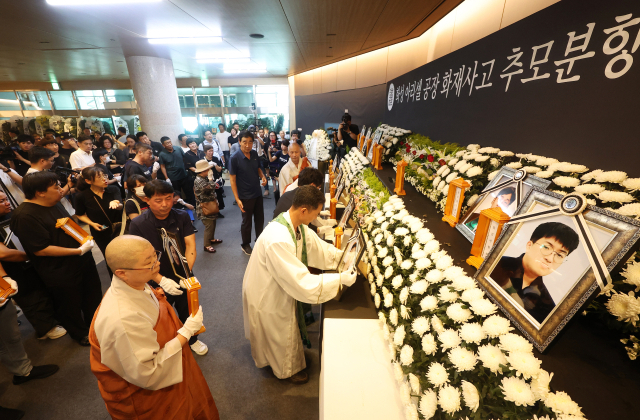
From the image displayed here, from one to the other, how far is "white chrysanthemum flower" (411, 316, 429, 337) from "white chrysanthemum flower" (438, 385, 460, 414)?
8.1 inches

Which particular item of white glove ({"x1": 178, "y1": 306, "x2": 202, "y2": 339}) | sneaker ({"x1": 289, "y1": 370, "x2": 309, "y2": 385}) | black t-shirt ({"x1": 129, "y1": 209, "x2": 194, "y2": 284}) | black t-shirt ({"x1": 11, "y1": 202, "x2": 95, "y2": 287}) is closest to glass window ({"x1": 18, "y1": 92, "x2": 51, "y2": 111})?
black t-shirt ({"x1": 11, "y1": 202, "x2": 95, "y2": 287})

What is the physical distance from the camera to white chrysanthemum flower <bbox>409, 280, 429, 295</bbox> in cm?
117

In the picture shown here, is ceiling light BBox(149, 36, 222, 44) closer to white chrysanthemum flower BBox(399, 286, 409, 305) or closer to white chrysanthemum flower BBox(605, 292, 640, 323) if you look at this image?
white chrysanthemum flower BBox(399, 286, 409, 305)

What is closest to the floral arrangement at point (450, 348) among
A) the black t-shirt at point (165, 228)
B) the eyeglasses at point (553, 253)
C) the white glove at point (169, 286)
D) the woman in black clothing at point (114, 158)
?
the eyeglasses at point (553, 253)

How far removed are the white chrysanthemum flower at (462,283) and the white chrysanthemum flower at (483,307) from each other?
0.08m

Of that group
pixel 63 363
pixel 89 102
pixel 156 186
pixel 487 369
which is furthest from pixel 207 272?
pixel 89 102

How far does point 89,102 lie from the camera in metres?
14.8

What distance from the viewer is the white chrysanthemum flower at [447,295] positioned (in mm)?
1052

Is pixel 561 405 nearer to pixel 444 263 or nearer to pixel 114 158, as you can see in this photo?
pixel 444 263

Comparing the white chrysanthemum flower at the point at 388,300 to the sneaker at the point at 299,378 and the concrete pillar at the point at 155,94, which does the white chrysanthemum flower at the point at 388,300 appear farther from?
the concrete pillar at the point at 155,94

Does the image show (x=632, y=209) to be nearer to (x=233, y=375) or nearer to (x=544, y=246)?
(x=544, y=246)

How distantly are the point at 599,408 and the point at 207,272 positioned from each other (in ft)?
13.5

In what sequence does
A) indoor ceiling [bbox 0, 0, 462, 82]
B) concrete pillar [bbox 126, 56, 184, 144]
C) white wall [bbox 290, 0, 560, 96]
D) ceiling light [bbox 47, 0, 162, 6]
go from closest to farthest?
white wall [bbox 290, 0, 560, 96], ceiling light [bbox 47, 0, 162, 6], indoor ceiling [bbox 0, 0, 462, 82], concrete pillar [bbox 126, 56, 184, 144]

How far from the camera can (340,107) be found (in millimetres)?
8562
